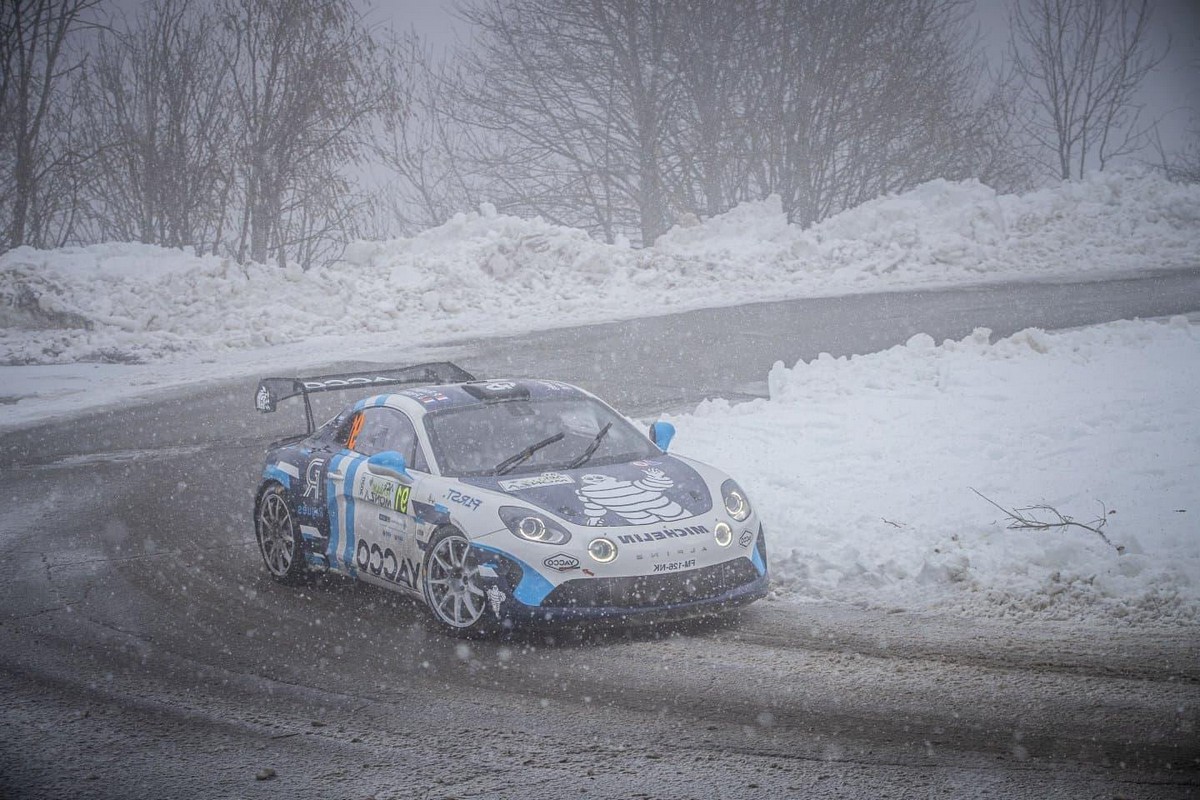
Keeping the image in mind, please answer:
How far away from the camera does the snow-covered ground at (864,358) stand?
6957mm

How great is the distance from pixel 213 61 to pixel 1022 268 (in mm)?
18547

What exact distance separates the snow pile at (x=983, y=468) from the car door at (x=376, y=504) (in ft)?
7.46

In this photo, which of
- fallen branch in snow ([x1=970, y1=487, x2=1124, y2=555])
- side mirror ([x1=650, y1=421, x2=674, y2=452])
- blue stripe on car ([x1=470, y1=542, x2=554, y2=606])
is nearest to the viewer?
blue stripe on car ([x1=470, y1=542, x2=554, y2=606])

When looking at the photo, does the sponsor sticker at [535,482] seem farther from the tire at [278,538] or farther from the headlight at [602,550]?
the tire at [278,538]

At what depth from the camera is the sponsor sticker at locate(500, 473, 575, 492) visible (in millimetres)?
6527

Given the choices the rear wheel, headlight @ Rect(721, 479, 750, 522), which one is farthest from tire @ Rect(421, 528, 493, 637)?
→ headlight @ Rect(721, 479, 750, 522)

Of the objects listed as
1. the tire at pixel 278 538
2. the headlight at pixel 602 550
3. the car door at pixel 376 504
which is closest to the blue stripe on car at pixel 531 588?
the headlight at pixel 602 550

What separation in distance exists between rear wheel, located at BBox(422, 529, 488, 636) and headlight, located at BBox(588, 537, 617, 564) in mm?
605

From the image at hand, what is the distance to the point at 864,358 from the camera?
43.5 ft

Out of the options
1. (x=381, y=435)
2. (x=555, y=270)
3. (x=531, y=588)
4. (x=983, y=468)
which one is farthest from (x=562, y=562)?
(x=555, y=270)

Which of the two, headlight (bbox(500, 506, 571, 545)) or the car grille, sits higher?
headlight (bbox(500, 506, 571, 545))

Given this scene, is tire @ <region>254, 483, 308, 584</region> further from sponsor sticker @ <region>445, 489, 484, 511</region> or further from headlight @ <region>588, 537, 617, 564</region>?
headlight @ <region>588, 537, 617, 564</region>

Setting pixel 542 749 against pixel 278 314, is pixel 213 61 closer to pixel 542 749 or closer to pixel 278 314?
pixel 278 314

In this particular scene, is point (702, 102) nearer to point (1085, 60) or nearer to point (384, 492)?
point (1085, 60)
